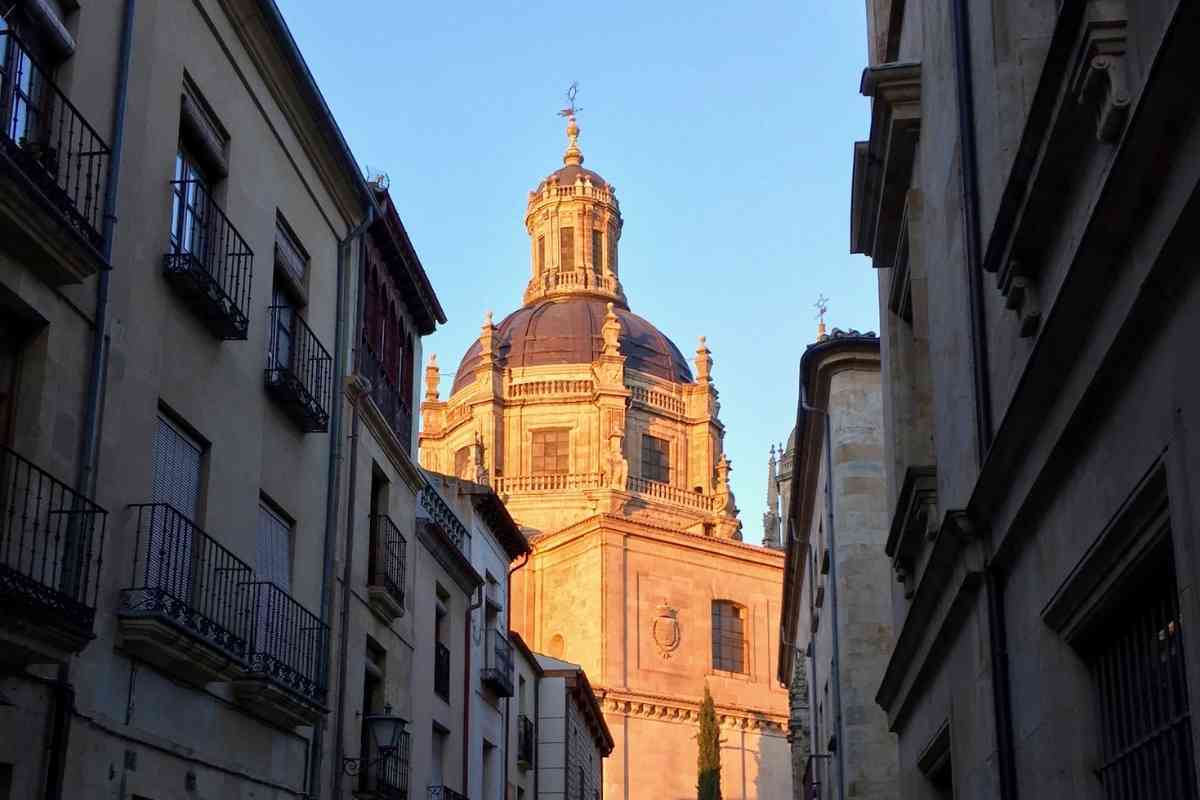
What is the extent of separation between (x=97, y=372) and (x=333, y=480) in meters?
6.80

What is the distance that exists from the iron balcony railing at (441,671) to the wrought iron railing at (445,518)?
5.09 feet

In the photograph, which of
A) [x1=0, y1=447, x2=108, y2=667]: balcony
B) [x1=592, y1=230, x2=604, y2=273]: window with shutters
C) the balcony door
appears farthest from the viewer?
[x1=592, y1=230, x2=604, y2=273]: window with shutters

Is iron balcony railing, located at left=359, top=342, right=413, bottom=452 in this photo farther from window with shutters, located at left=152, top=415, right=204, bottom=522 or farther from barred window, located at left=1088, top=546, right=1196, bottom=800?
barred window, located at left=1088, top=546, right=1196, bottom=800

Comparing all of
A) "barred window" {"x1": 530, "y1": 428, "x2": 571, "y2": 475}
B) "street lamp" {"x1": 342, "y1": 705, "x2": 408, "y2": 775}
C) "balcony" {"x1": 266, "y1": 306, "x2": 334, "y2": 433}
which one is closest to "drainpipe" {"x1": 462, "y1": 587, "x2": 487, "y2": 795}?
"street lamp" {"x1": 342, "y1": 705, "x2": 408, "y2": 775}

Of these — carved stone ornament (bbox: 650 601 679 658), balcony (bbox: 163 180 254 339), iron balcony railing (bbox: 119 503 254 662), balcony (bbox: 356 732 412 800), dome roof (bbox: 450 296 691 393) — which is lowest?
balcony (bbox: 356 732 412 800)

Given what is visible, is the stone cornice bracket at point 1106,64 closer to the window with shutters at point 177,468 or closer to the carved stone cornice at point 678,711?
the window with shutters at point 177,468

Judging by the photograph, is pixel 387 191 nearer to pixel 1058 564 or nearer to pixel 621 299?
pixel 1058 564

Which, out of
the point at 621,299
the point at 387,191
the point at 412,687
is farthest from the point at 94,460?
the point at 621,299

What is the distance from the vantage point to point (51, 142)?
10797 mm

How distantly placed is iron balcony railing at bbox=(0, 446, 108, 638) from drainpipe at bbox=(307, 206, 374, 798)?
242 inches

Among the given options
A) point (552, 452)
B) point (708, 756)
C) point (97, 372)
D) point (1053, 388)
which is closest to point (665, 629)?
point (708, 756)

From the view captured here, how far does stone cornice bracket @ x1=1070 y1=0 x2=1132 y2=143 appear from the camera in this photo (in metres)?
6.57

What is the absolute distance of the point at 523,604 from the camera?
68.3m

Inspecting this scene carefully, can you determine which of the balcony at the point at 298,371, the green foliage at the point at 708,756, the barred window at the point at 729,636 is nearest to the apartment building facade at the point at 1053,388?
the balcony at the point at 298,371
